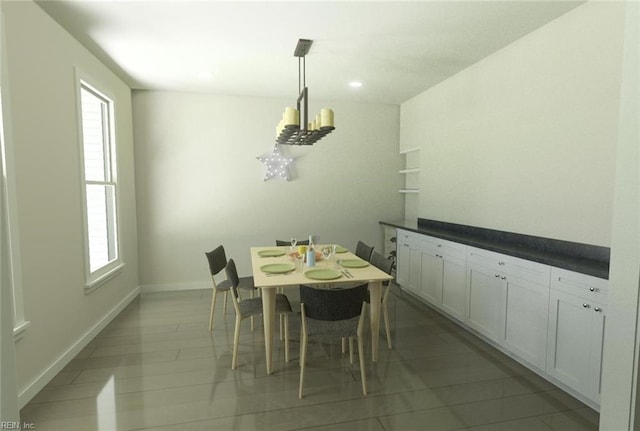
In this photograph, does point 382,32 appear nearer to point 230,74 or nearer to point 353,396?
point 230,74

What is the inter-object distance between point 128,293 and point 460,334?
156 inches

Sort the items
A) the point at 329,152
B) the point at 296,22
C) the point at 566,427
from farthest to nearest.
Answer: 1. the point at 329,152
2. the point at 296,22
3. the point at 566,427

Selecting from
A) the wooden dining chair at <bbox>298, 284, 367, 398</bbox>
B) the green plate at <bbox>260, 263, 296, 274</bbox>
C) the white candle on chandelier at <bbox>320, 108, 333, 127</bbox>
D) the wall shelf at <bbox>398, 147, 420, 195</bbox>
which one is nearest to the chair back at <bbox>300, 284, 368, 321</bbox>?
the wooden dining chair at <bbox>298, 284, 367, 398</bbox>

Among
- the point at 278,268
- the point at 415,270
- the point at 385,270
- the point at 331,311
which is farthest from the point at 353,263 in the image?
the point at 415,270

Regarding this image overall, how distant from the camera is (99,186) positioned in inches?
142

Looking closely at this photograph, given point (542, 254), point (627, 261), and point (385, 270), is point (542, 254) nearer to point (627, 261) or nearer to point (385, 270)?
point (385, 270)

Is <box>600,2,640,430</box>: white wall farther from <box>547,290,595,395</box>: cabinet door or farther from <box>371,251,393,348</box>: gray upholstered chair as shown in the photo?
<box>371,251,393,348</box>: gray upholstered chair

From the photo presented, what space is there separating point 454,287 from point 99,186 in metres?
3.96

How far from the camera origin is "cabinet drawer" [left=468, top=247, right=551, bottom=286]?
2.45 metres

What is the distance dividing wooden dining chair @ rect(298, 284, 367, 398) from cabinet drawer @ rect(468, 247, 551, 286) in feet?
4.27

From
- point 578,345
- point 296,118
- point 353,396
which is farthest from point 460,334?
point 296,118

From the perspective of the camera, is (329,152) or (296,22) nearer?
(296,22)

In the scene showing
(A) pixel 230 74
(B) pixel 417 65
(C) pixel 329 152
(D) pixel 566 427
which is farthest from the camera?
(C) pixel 329 152

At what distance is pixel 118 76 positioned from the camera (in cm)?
391
